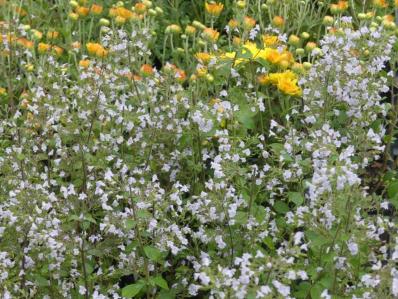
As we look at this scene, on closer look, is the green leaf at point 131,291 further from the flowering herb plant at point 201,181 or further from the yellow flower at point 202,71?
the yellow flower at point 202,71

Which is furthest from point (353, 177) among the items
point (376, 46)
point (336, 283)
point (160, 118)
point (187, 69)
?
point (187, 69)

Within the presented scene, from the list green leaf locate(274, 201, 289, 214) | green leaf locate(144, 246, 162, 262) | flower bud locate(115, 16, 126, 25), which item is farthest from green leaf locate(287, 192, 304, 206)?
flower bud locate(115, 16, 126, 25)

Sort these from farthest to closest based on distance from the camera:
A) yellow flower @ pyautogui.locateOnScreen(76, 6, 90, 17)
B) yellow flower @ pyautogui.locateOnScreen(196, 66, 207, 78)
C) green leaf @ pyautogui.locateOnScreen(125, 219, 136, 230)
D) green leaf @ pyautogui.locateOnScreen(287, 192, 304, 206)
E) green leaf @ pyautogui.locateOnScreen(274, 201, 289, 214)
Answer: yellow flower @ pyautogui.locateOnScreen(76, 6, 90, 17)
yellow flower @ pyautogui.locateOnScreen(196, 66, 207, 78)
green leaf @ pyautogui.locateOnScreen(274, 201, 289, 214)
green leaf @ pyautogui.locateOnScreen(287, 192, 304, 206)
green leaf @ pyautogui.locateOnScreen(125, 219, 136, 230)

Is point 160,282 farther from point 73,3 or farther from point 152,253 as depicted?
point 73,3

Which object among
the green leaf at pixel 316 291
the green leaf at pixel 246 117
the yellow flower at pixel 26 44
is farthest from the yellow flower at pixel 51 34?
the green leaf at pixel 316 291

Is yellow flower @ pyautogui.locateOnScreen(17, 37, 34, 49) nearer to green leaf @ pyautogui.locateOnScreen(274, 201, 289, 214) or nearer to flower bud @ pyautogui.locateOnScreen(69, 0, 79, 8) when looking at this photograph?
flower bud @ pyautogui.locateOnScreen(69, 0, 79, 8)

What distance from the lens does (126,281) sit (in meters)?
3.19

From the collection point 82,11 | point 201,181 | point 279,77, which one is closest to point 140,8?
point 82,11

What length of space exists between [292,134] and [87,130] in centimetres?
72

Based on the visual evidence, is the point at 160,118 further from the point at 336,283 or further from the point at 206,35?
the point at 336,283

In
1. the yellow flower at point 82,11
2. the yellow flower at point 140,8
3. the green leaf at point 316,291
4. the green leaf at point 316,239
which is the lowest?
the green leaf at point 316,291

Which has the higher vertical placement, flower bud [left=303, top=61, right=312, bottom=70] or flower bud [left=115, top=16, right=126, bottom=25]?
flower bud [left=115, top=16, right=126, bottom=25]

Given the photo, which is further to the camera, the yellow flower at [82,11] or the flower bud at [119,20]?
the yellow flower at [82,11]

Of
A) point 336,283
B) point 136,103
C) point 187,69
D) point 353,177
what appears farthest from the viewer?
point 187,69
